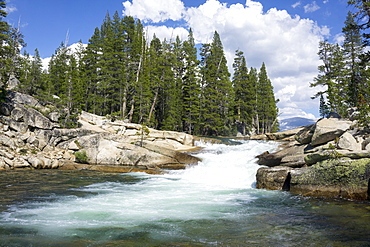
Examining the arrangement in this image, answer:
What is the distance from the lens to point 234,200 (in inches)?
440

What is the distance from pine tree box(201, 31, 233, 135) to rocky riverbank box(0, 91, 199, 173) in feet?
58.4

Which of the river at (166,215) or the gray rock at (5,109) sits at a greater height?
the gray rock at (5,109)

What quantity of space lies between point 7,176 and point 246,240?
15598mm

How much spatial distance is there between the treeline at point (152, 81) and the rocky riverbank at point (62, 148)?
766 cm

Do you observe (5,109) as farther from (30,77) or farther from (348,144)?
(348,144)

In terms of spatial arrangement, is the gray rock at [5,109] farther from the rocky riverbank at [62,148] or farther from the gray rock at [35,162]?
the gray rock at [35,162]

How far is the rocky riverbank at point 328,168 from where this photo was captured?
35.3ft

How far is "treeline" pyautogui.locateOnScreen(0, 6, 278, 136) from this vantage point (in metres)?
36.1

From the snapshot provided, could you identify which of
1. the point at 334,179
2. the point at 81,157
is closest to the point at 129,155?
the point at 81,157

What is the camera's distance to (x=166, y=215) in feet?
28.6

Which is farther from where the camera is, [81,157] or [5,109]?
[5,109]

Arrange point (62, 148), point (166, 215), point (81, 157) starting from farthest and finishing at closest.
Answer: point (62, 148) < point (81, 157) < point (166, 215)

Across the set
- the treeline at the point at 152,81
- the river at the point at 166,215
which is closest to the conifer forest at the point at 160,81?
the treeline at the point at 152,81

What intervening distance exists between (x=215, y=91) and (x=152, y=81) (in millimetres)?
11238
